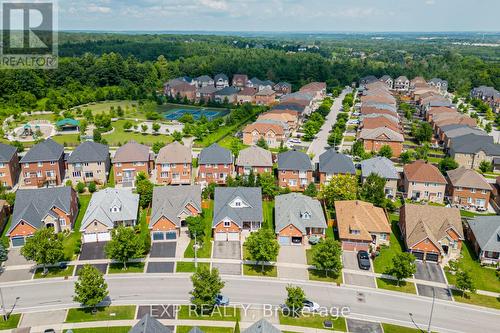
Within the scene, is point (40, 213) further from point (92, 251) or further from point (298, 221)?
point (298, 221)

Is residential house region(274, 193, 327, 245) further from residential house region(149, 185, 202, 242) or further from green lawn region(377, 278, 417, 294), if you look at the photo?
residential house region(149, 185, 202, 242)

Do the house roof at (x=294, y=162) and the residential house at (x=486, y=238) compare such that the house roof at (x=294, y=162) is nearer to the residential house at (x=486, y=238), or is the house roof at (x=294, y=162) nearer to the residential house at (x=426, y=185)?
the residential house at (x=426, y=185)

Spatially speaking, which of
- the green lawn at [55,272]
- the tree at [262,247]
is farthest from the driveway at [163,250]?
the tree at [262,247]

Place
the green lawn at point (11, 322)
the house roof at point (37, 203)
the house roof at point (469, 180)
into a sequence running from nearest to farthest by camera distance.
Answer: the green lawn at point (11, 322), the house roof at point (37, 203), the house roof at point (469, 180)

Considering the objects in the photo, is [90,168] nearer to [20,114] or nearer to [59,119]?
[59,119]

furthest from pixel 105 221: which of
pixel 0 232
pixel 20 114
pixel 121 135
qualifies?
pixel 20 114

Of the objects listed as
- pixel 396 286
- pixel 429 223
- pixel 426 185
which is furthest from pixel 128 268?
pixel 426 185
